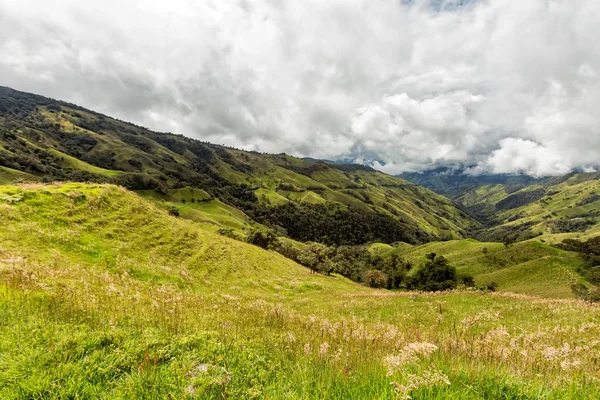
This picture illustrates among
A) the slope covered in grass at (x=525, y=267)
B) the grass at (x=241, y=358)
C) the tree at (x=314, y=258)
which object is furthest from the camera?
the slope covered in grass at (x=525, y=267)

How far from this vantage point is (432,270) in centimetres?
12800

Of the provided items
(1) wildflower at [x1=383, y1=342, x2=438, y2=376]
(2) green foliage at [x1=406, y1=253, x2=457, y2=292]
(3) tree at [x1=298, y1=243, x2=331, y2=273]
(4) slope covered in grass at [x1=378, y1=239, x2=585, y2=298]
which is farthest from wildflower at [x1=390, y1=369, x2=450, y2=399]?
(2) green foliage at [x1=406, y1=253, x2=457, y2=292]

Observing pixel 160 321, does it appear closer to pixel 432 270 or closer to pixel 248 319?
pixel 248 319

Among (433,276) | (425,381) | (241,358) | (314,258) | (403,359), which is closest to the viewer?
(425,381)

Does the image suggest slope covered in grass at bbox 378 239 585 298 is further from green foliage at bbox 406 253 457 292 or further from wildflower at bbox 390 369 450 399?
wildflower at bbox 390 369 450 399

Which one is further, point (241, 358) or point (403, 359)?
point (241, 358)

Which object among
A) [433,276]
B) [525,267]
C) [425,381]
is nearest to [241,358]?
[425,381]

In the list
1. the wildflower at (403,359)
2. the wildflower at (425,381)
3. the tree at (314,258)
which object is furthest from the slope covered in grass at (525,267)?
the wildflower at (425,381)

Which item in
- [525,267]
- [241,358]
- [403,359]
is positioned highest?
[525,267]

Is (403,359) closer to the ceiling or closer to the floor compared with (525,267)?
closer to the floor

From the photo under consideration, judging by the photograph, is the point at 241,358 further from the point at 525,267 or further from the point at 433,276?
the point at 525,267

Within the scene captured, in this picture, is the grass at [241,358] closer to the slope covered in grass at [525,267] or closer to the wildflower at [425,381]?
the wildflower at [425,381]

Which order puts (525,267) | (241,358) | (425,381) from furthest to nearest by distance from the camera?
1. (525,267)
2. (241,358)
3. (425,381)

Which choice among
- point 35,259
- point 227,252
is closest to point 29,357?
point 35,259
